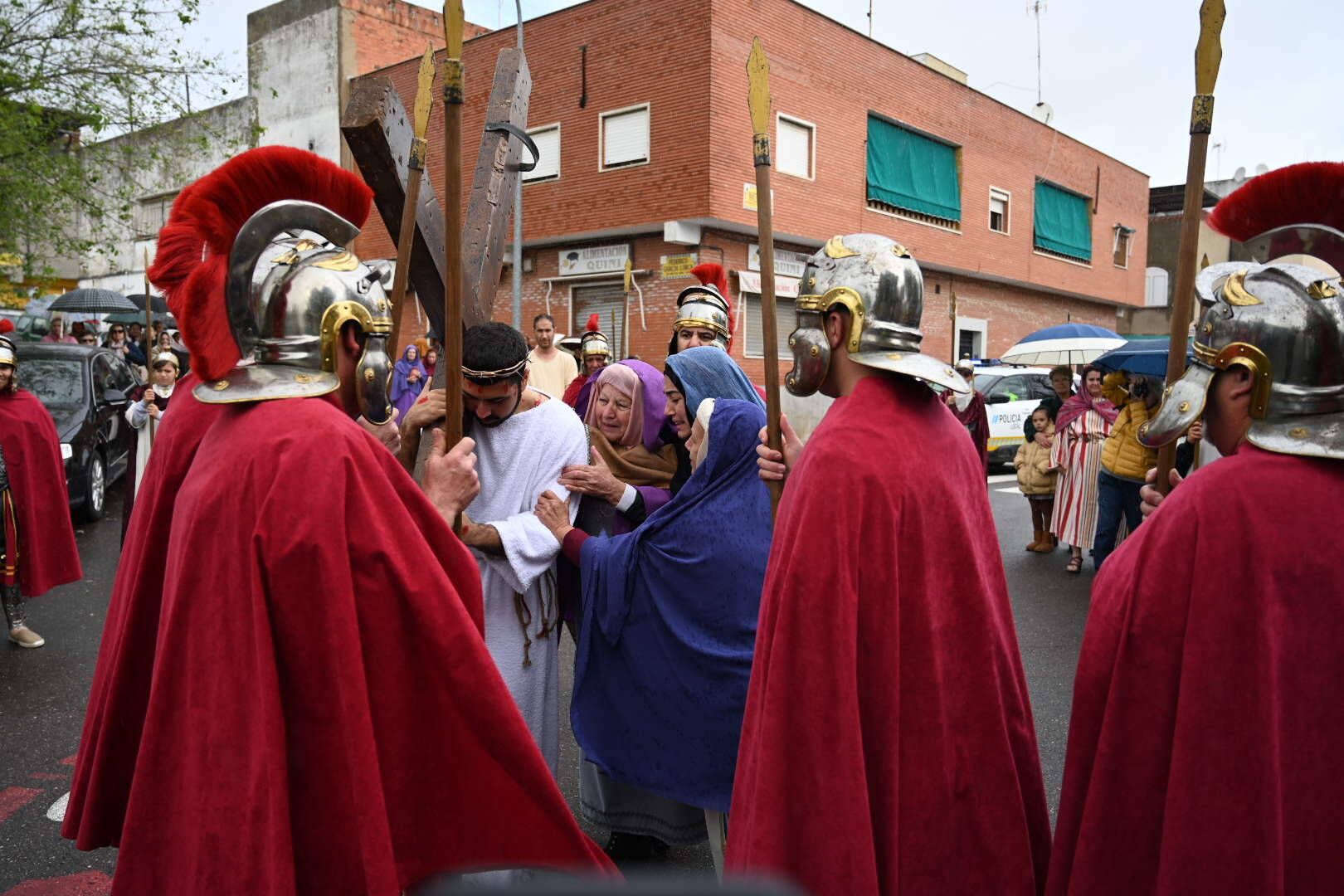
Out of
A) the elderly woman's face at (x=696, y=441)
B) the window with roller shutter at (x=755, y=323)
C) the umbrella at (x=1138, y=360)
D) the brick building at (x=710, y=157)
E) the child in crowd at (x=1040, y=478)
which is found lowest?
the child in crowd at (x=1040, y=478)

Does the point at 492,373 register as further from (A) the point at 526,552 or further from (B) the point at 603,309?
(B) the point at 603,309

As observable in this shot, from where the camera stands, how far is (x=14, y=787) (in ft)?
13.5

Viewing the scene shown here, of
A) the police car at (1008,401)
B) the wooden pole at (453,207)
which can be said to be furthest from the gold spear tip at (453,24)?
the police car at (1008,401)

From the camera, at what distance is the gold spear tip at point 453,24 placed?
251 centimetres

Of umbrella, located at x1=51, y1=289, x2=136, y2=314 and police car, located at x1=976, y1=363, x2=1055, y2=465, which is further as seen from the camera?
umbrella, located at x1=51, y1=289, x2=136, y2=314

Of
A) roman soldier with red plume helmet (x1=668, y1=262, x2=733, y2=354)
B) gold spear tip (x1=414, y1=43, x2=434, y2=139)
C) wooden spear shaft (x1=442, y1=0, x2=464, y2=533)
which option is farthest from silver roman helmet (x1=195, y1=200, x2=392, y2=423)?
roman soldier with red plume helmet (x1=668, y1=262, x2=733, y2=354)

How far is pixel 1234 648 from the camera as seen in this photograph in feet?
6.53

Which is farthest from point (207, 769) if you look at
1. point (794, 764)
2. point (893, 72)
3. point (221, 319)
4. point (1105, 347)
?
point (893, 72)

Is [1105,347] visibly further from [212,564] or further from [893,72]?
[893,72]

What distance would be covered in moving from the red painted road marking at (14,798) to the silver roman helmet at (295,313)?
2867mm

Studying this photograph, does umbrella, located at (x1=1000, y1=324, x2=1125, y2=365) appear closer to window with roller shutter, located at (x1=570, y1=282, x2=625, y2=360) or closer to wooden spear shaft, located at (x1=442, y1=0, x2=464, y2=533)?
window with roller shutter, located at (x1=570, y1=282, x2=625, y2=360)

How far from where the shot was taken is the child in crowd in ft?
31.9

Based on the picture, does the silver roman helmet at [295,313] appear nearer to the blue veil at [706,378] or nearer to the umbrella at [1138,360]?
the blue veil at [706,378]

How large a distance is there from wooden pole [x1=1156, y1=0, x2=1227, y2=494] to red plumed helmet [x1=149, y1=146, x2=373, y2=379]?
2.13 meters
